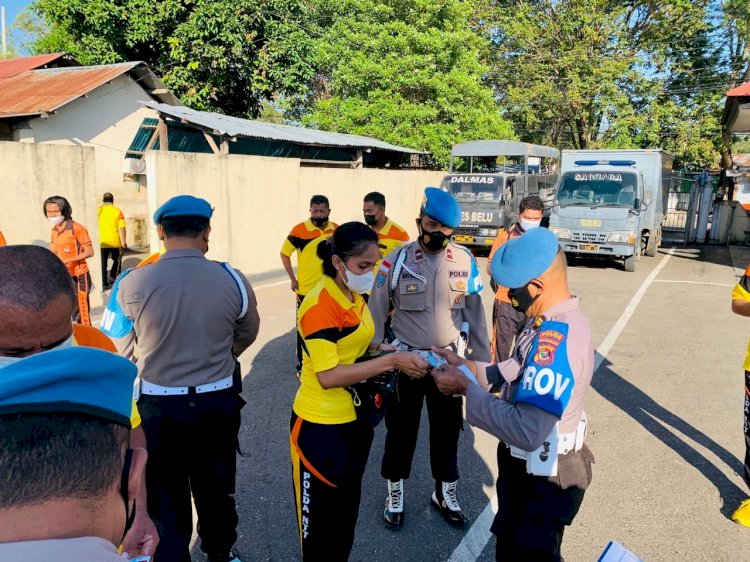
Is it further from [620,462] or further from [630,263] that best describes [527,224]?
[630,263]

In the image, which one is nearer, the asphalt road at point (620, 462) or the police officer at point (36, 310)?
the police officer at point (36, 310)

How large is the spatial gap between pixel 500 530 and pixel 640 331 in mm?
6747

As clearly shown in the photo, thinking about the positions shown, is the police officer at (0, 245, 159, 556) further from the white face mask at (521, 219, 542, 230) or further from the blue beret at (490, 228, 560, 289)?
the white face mask at (521, 219, 542, 230)

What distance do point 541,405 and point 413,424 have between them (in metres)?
1.61

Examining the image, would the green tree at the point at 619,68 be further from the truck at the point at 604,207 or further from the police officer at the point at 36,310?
the police officer at the point at 36,310

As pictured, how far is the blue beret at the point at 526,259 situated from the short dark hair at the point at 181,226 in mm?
1462

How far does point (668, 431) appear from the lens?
489 cm

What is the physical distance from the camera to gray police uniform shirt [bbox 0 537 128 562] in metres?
0.70

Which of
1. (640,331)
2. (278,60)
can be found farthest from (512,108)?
(640,331)

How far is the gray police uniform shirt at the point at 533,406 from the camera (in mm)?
1985

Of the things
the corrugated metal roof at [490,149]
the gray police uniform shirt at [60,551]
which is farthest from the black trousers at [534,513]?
the corrugated metal roof at [490,149]

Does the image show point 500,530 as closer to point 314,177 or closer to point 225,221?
point 225,221

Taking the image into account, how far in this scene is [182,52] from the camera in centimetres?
1595

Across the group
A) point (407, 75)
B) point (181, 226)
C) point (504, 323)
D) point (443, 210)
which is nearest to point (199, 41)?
point (407, 75)
